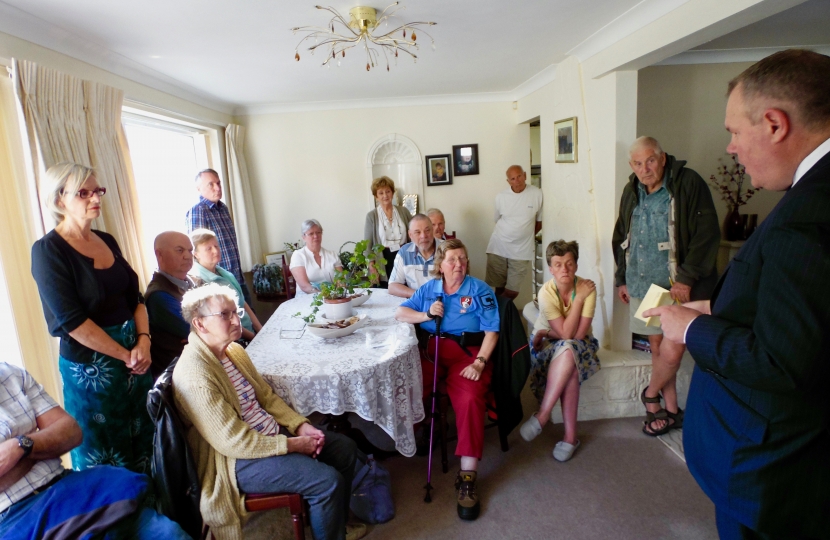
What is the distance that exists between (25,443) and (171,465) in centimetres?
41

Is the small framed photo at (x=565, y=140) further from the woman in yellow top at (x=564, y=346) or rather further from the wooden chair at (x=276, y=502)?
the wooden chair at (x=276, y=502)

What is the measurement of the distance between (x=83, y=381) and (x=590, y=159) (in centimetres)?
330

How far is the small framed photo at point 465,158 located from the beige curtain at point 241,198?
2381 millimetres

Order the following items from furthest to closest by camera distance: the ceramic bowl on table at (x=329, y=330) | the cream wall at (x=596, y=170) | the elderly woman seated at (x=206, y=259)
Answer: the cream wall at (x=596, y=170) → the elderly woman seated at (x=206, y=259) → the ceramic bowl on table at (x=329, y=330)

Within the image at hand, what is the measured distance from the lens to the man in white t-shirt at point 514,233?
4.63 m

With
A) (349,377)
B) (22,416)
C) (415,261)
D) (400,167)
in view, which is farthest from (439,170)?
(22,416)

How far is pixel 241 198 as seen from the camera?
5.04 m

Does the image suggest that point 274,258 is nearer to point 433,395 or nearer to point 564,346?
point 433,395

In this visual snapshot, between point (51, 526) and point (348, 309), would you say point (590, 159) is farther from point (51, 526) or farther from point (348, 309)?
point (51, 526)

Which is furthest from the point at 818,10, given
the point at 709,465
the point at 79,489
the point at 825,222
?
the point at 79,489

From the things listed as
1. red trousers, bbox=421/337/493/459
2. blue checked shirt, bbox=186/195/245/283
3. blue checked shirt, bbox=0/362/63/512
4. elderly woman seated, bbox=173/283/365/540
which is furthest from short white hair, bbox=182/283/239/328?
blue checked shirt, bbox=186/195/245/283

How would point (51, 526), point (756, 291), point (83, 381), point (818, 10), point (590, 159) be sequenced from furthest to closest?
point (590, 159), point (818, 10), point (83, 381), point (51, 526), point (756, 291)

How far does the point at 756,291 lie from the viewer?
0.98 metres

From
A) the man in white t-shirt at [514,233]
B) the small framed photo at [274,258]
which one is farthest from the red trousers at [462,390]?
the small framed photo at [274,258]
